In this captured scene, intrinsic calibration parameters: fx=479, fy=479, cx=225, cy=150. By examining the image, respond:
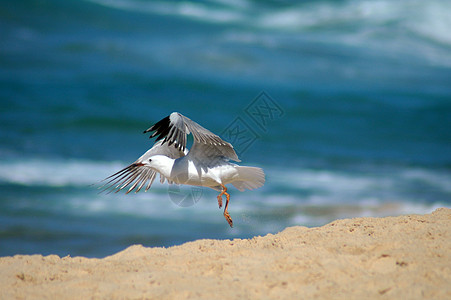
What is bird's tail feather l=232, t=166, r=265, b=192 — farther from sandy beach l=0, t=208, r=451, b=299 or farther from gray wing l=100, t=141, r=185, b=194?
sandy beach l=0, t=208, r=451, b=299

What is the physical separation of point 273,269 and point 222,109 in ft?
44.2

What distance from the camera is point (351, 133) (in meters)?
15.9

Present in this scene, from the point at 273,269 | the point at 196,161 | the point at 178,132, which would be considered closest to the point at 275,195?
the point at 196,161

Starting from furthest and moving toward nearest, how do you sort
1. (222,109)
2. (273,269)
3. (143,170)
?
(222,109) → (143,170) → (273,269)

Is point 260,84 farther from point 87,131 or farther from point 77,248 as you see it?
point 77,248

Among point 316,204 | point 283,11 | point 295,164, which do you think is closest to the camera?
point 316,204

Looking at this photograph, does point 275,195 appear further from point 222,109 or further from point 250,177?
point 222,109

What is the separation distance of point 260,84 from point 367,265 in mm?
15924

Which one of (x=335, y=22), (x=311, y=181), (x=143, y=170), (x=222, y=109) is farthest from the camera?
(x=335, y=22)

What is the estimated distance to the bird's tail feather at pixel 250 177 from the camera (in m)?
5.08

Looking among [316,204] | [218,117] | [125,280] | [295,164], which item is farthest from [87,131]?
[125,280]

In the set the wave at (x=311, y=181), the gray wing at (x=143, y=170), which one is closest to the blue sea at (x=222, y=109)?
the wave at (x=311, y=181)

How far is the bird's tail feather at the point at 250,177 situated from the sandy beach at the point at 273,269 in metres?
0.92

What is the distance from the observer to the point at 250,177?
205 inches
